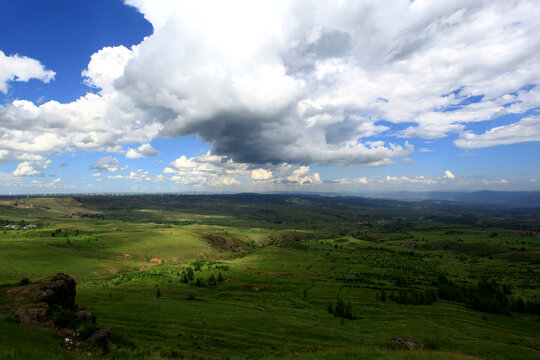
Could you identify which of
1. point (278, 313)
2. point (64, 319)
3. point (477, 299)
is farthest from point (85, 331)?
point (477, 299)

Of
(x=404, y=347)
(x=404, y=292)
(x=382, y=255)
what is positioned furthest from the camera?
(x=382, y=255)

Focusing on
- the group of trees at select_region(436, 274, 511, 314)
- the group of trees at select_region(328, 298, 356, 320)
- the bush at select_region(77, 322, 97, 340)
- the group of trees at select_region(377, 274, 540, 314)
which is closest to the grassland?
the group of trees at select_region(328, 298, 356, 320)

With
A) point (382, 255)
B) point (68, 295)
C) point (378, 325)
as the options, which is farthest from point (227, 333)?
point (382, 255)

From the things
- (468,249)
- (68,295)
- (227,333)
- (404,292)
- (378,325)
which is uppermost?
(68,295)

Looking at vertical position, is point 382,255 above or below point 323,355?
below

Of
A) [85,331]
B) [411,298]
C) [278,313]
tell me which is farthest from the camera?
[411,298]

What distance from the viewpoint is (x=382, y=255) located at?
591 ft

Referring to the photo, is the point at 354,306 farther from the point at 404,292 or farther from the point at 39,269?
the point at 39,269

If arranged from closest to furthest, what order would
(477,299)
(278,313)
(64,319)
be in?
(64,319) < (278,313) < (477,299)

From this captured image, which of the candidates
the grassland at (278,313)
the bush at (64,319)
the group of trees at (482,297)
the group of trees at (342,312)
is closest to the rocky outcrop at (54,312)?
the bush at (64,319)

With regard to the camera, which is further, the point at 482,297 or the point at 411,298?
the point at 482,297

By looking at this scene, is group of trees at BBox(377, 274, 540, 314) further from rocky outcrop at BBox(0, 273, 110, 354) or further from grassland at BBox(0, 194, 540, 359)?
rocky outcrop at BBox(0, 273, 110, 354)

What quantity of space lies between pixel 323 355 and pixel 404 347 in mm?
14138

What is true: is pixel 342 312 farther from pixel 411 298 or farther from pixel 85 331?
pixel 85 331
